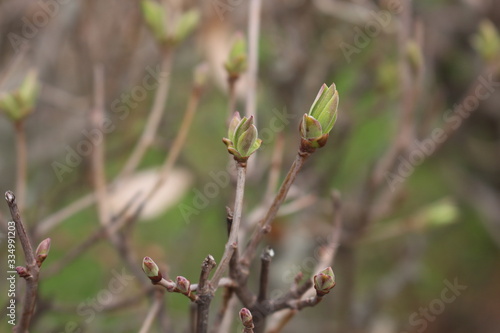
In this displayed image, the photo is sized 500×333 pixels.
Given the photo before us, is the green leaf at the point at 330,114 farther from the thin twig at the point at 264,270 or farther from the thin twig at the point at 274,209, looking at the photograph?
the thin twig at the point at 264,270

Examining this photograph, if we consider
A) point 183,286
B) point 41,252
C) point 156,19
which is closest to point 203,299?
point 183,286

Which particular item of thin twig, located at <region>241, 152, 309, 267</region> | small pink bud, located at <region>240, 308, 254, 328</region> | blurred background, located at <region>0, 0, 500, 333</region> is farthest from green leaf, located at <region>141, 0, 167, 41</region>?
small pink bud, located at <region>240, 308, 254, 328</region>

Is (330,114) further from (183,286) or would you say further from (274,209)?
(183,286)

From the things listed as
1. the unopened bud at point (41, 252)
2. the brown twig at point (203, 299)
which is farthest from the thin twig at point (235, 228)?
the unopened bud at point (41, 252)

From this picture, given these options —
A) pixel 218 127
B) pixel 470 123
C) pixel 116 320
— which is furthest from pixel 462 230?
pixel 116 320

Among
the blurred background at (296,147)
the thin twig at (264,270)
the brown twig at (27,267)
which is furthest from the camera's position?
the blurred background at (296,147)

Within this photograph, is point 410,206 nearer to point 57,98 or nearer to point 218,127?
point 218,127
